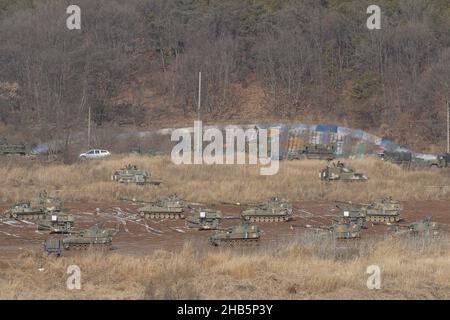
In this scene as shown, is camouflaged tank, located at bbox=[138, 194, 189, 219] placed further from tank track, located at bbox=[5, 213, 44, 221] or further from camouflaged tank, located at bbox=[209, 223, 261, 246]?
camouflaged tank, located at bbox=[209, 223, 261, 246]

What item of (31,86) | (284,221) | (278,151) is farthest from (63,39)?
(284,221)

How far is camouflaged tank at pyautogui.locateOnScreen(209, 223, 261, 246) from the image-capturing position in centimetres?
2753

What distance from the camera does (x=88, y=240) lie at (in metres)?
26.5

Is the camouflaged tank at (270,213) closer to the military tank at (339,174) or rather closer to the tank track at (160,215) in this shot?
the tank track at (160,215)

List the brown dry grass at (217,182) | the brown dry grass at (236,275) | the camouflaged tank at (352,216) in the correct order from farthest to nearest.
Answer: the brown dry grass at (217,182) → the camouflaged tank at (352,216) → the brown dry grass at (236,275)

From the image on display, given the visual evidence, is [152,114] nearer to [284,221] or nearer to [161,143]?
[161,143]

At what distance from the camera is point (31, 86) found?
69.4 metres

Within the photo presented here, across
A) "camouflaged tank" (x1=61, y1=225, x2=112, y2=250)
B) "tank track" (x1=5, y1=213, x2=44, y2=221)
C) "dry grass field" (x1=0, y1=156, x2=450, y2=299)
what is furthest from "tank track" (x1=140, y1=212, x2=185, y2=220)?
"dry grass field" (x1=0, y1=156, x2=450, y2=299)

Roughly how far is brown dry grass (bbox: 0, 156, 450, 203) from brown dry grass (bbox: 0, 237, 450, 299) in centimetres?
1725

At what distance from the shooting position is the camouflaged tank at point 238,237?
90.3 feet

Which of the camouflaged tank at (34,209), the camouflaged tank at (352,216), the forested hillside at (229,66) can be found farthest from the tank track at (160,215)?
the forested hillside at (229,66)

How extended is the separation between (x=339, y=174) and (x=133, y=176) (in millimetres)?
10418

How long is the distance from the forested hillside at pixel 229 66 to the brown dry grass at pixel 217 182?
1611 centimetres

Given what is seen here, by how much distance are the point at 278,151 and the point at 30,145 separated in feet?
57.0
